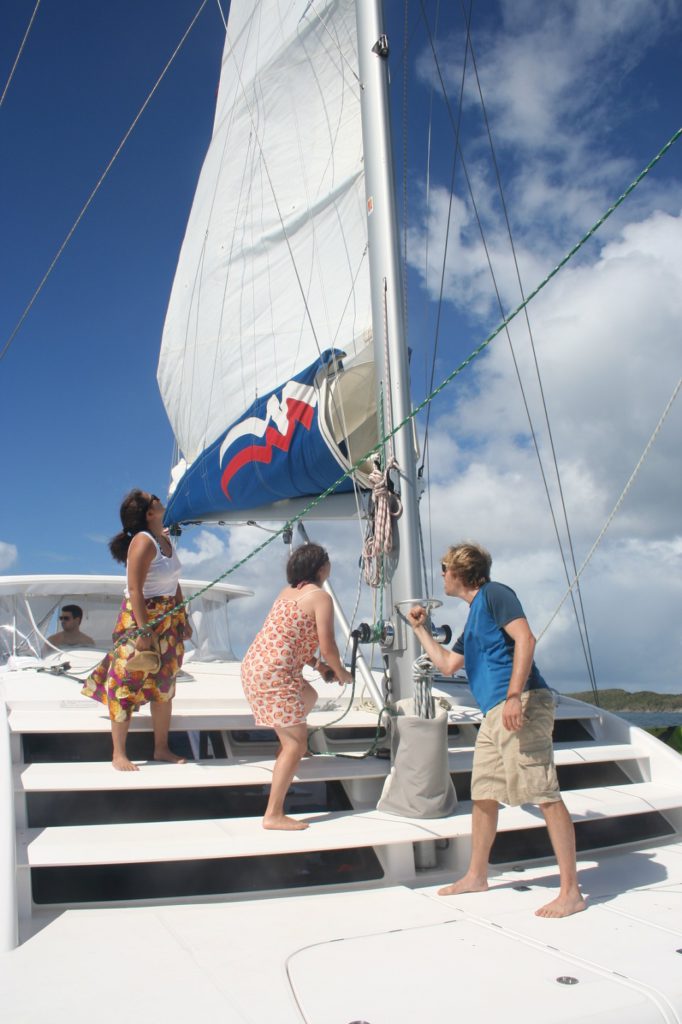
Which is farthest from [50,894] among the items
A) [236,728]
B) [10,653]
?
[10,653]

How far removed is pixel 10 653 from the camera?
6.38 metres

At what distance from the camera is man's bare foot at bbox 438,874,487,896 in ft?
9.46

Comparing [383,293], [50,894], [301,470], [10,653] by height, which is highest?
[383,293]

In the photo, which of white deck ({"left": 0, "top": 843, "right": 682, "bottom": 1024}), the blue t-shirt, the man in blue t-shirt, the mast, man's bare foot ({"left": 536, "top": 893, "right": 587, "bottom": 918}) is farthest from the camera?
the mast

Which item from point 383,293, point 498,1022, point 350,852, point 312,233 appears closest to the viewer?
point 498,1022

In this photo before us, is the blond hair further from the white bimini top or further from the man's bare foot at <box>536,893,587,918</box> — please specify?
the white bimini top

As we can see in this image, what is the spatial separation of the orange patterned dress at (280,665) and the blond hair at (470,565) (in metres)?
0.71

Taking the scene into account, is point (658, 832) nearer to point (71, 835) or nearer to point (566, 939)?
point (566, 939)

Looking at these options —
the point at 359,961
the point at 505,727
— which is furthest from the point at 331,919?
the point at 505,727

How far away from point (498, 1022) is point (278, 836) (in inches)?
53.2

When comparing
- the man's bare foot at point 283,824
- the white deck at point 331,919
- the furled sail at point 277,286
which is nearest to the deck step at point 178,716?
the white deck at point 331,919

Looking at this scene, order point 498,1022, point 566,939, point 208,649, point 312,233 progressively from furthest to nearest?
point 208,649 < point 312,233 < point 566,939 < point 498,1022

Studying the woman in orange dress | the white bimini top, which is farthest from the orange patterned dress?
the white bimini top

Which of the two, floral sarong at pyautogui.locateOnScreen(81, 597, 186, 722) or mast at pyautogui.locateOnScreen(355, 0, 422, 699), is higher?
mast at pyautogui.locateOnScreen(355, 0, 422, 699)
